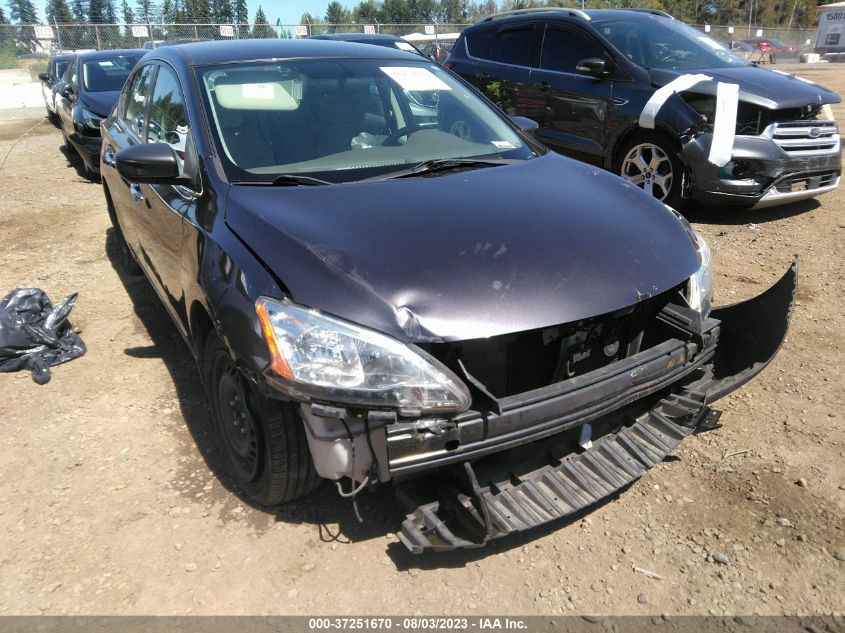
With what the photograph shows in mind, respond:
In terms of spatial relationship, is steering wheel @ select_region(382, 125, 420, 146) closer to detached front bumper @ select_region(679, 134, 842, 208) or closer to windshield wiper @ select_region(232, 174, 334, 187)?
windshield wiper @ select_region(232, 174, 334, 187)

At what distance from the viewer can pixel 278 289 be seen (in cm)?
222

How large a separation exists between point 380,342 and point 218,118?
5.10 ft

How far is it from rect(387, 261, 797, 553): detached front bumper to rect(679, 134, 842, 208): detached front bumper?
3.47 meters

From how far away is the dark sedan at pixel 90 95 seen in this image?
863cm

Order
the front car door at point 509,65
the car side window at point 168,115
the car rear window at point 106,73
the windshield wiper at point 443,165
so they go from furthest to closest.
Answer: the car rear window at point 106,73, the front car door at point 509,65, the car side window at point 168,115, the windshield wiper at point 443,165

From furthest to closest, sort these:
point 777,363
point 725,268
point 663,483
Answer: point 725,268 → point 777,363 → point 663,483

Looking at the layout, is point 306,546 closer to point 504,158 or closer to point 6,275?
point 504,158

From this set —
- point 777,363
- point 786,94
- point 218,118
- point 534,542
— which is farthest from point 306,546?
point 786,94

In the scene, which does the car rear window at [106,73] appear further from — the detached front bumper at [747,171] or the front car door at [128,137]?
the detached front bumper at [747,171]

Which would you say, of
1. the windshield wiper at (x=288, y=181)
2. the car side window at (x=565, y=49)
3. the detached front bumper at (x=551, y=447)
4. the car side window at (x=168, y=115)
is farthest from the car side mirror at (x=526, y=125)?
the car side window at (x=565, y=49)

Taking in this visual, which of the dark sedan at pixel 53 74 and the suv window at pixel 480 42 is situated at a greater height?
the suv window at pixel 480 42

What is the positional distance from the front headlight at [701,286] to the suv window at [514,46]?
542 cm

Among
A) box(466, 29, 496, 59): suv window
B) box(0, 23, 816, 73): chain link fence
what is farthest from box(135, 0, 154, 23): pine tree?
box(466, 29, 496, 59): suv window

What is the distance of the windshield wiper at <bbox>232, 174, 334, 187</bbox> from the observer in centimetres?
276
